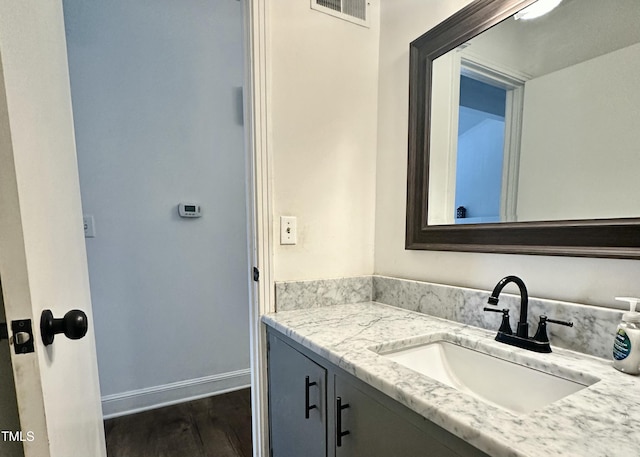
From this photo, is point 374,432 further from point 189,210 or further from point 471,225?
point 189,210

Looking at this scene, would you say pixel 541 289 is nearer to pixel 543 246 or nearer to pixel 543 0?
pixel 543 246

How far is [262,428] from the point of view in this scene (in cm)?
122

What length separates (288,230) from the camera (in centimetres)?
123

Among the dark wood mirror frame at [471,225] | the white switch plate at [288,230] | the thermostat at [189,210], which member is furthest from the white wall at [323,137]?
the thermostat at [189,210]

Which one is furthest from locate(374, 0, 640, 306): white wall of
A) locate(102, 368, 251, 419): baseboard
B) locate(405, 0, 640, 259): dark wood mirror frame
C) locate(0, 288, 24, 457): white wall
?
locate(102, 368, 251, 419): baseboard

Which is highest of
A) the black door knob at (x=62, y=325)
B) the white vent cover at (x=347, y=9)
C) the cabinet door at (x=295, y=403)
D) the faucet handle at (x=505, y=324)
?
the white vent cover at (x=347, y=9)

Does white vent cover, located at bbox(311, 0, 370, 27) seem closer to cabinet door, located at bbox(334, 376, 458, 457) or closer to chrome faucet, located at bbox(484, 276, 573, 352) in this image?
chrome faucet, located at bbox(484, 276, 573, 352)

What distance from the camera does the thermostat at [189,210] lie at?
1934mm

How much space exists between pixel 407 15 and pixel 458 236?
3.20ft

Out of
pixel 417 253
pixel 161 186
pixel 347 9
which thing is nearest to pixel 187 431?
pixel 161 186

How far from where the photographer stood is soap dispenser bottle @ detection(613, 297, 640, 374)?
2.07 ft

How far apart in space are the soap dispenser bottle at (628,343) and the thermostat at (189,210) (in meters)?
2.02

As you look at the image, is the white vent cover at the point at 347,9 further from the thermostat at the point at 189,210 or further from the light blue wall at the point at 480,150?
the thermostat at the point at 189,210

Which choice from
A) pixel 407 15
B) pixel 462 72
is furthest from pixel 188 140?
pixel 462 72
